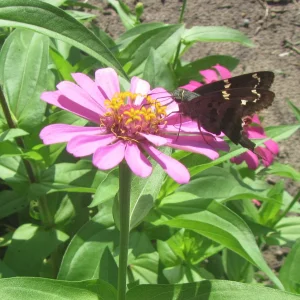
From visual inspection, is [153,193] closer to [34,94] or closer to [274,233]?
[34,94]

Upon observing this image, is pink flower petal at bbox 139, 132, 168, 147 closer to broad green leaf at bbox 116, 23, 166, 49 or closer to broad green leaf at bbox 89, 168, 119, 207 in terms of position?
broad green leaf at bbox 89, 168, 119, 207

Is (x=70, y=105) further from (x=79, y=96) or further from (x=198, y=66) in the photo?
(x=198, y=66)

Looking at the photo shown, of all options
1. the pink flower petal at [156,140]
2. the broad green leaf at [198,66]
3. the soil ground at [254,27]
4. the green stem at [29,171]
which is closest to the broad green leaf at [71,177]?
the green stem at [29,171]

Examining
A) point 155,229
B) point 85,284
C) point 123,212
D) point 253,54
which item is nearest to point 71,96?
point 123,212

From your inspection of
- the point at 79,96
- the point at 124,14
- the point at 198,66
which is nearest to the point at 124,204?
the point at 79,96

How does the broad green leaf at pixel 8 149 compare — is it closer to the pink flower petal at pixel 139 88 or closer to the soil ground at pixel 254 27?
the pink flower petal at pixel 139 88
